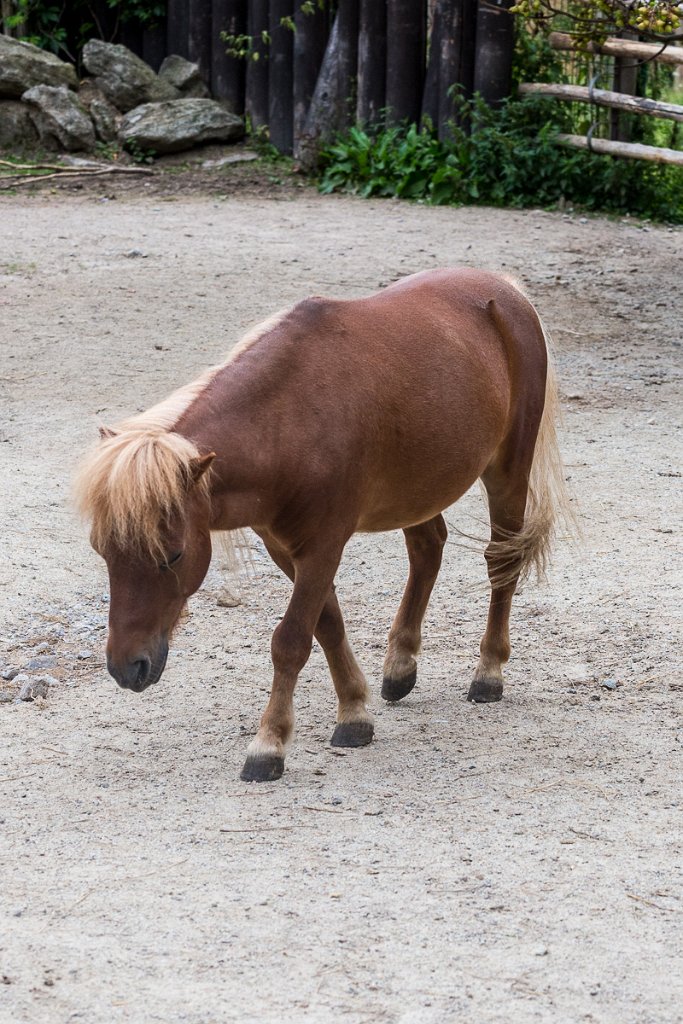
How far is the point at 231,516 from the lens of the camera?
3.21 m

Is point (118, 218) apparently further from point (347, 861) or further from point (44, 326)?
point (347, 861)

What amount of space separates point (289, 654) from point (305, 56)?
1021cm

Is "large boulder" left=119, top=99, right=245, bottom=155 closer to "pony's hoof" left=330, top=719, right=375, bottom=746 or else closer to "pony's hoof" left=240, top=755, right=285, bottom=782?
"pony's hoof" left=330, top=719, right=375, bottom=746

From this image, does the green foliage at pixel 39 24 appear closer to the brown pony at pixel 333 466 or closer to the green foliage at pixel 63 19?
the green foliage at pixel 63 19

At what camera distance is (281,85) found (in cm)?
1273

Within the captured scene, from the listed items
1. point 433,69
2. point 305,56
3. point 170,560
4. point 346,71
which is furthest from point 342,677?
point 305,56

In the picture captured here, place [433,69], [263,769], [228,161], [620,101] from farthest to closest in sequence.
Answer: [228,161]
[433,69]
[620,101]
[263,769]

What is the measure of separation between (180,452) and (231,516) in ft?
1.04

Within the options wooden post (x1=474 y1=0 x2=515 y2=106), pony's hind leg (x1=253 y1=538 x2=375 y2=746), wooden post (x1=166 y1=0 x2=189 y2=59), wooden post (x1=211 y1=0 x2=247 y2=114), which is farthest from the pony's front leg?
wooden post (x1=166 y1=0 x2=189 y2=59)

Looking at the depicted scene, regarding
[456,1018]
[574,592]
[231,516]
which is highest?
[231,516]

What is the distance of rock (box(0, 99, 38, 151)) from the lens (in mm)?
12641

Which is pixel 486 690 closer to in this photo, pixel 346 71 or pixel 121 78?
pixel 346 71

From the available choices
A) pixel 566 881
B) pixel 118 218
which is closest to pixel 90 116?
pixel 118 218

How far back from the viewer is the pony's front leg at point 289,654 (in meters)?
3.36
